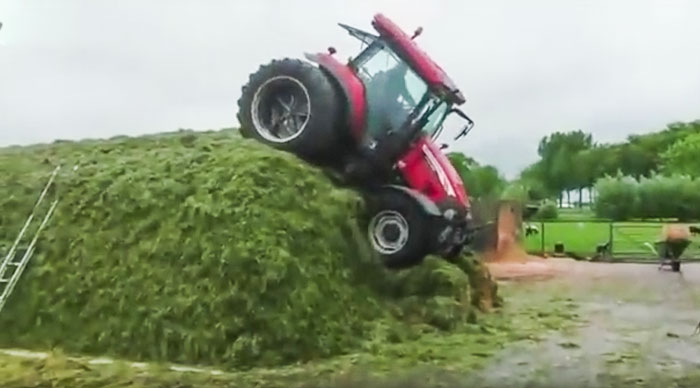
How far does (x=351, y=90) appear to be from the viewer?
82.6 inches

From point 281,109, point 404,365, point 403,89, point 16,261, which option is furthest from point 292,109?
point 16,261

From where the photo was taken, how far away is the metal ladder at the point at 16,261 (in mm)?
2240

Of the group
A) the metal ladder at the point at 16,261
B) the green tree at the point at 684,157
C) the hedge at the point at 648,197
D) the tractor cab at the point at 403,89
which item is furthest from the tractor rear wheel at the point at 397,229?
the metal ladder at the point at 16,261

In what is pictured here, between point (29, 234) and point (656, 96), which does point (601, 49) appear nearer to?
point (656, 96)

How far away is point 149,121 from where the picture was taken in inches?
90.6

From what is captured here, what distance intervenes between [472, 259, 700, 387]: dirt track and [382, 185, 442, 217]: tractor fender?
183 millimetres

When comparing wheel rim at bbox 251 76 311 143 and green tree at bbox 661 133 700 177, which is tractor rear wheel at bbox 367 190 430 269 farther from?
green tree at bbox 661 133 700 177

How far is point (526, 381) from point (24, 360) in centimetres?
108

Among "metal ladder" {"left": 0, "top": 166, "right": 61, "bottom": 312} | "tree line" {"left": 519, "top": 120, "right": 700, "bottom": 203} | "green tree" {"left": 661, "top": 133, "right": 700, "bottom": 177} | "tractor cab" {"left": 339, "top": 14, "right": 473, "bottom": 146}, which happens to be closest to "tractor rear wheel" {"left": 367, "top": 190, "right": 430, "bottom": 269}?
"tractor cab" {"left": 339, "top": 14, "right": 473, "bottom": 146}

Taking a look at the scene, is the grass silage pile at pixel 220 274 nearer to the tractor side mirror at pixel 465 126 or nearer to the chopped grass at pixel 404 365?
the chopped grass at pixel 404 365

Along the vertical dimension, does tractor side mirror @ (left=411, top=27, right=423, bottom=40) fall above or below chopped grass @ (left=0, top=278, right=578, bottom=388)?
above

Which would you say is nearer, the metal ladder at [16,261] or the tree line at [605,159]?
the tree line at [605,159]

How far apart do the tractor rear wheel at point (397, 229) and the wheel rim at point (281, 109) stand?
0.76ft

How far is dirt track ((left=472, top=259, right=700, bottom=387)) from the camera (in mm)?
2047
